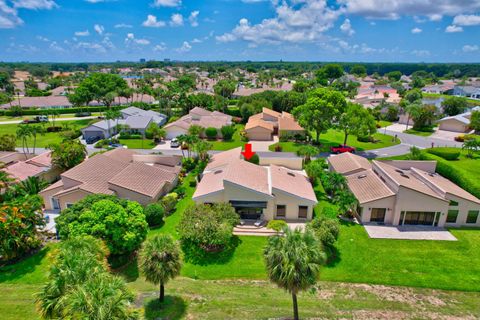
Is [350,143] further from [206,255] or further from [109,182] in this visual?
[109,182]

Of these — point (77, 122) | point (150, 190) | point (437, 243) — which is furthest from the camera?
point (77, 122)

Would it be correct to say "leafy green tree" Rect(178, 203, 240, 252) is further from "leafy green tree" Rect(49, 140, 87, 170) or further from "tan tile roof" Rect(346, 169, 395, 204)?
"leafy green tree" Rect(49, 140, 87, 170)

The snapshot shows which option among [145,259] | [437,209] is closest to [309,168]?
[437,209]

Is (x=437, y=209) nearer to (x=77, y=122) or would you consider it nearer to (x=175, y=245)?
(x=175, y=245)

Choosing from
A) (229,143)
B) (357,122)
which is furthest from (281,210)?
(229,143)

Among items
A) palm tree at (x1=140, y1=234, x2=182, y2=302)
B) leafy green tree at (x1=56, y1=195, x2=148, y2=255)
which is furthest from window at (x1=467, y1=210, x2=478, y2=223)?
leafy green tree at (x1=56, y1=195, x2=148, y2=255)
